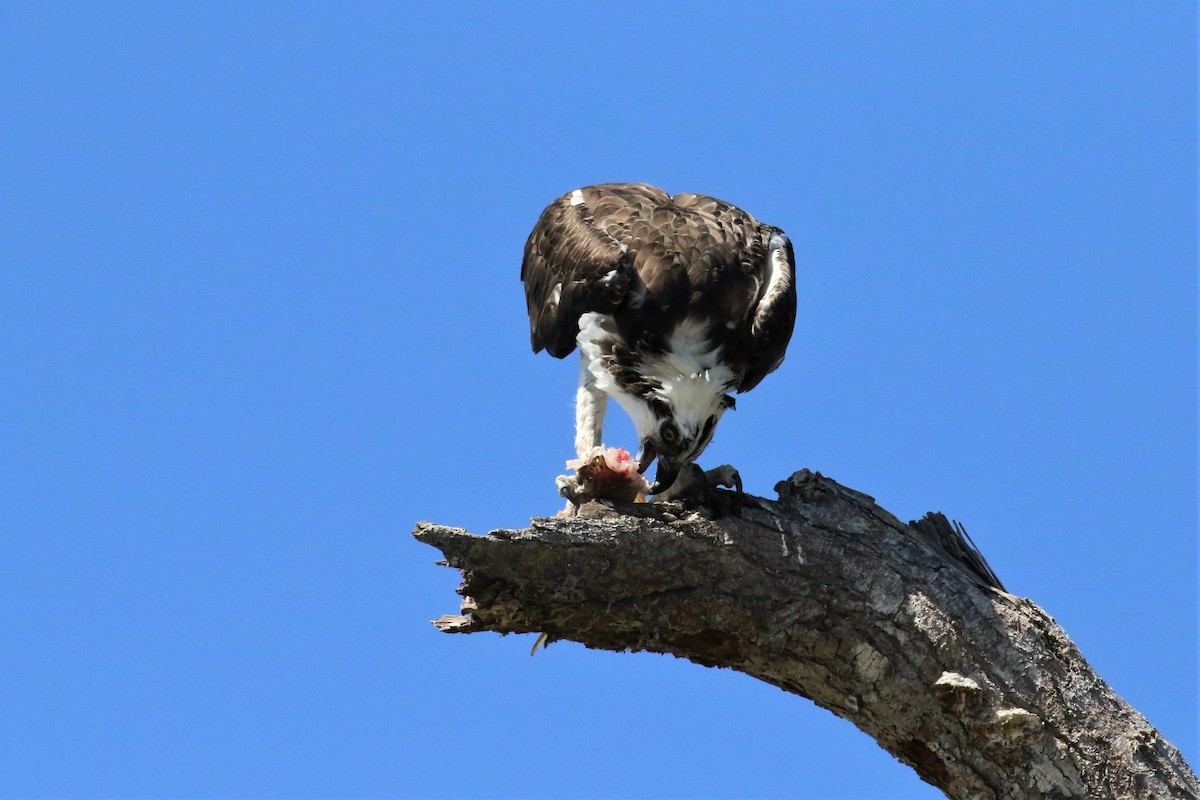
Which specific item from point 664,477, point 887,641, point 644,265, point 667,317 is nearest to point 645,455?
point 664,477

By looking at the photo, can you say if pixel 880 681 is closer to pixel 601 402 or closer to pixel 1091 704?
pixel 1091 704

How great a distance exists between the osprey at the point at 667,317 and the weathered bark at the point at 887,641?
116 cm

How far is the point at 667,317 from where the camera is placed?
927 centimetres

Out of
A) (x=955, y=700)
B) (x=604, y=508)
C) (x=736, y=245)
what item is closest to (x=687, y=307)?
(x=736, y=245)

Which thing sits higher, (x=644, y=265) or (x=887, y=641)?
(x=644, y=265)

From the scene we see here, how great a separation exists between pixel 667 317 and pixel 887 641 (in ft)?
8.74

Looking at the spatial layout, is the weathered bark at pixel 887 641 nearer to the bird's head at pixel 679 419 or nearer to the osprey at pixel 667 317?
the bird's head at pixel 679 419

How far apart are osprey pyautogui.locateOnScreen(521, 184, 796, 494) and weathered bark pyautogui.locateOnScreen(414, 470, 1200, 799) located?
3.80 ft

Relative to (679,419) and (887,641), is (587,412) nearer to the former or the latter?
(679,419)

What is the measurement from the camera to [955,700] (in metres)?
7.66

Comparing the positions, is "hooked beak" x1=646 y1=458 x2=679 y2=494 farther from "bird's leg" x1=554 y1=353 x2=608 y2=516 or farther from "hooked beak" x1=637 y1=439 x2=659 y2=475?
"bird's leg" x1=554 y1=353 x2=608 y2=516

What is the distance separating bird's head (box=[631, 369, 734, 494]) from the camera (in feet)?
29.0

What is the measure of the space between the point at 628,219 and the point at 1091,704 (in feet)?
14.8

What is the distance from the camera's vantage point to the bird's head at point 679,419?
885cm
